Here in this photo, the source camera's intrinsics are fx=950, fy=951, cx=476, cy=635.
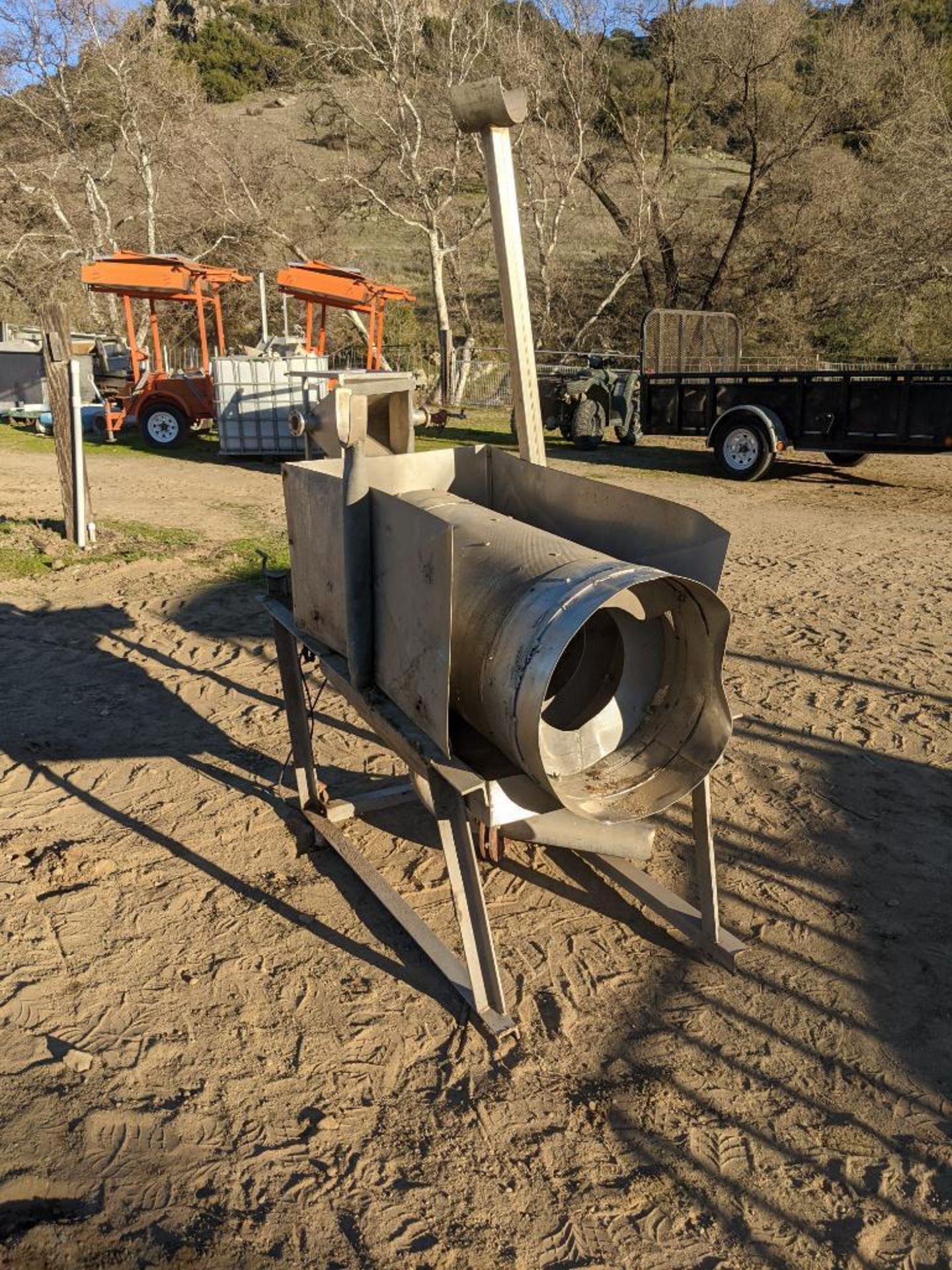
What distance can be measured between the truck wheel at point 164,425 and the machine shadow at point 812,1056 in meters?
12.6

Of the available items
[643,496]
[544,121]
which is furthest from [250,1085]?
[544,121]

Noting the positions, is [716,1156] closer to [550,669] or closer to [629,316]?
[550,669]

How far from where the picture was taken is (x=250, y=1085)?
102 inches

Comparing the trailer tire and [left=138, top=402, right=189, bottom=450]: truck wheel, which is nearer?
the trailer tire

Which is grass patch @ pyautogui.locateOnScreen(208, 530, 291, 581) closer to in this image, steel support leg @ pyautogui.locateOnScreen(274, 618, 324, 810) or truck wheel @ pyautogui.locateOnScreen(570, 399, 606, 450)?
steel support leg @ pyautogui.locateOnScreen(274, 618, 324, 810)

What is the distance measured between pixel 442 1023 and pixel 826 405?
10.5 meters

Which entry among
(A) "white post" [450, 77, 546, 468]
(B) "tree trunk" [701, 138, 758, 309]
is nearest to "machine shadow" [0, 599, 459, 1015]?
(A) "white post" [450, 77, 546, 468]

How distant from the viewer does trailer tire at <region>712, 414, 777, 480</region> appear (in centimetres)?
1204

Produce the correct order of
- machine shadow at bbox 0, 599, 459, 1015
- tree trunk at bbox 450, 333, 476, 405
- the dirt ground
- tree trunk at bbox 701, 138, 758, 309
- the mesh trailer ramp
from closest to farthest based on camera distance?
the dirt ground < machine shadow at bbox 0, 599, 459, 1015 < the mesh trailer ramp < tree trunk at bbox 450, 333, 476, 405 < tree trunk at bbox 701, 138, 758, 309

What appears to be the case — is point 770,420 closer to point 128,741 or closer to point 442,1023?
point 128,741

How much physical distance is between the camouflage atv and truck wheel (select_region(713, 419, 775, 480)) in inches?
103

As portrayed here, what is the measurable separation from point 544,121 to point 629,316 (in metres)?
6.34

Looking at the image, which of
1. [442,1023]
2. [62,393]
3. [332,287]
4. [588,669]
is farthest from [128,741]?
[332,287]

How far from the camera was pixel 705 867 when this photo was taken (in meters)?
3.08
